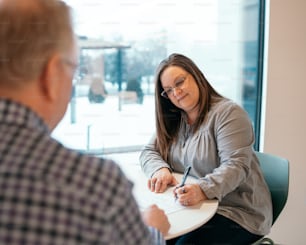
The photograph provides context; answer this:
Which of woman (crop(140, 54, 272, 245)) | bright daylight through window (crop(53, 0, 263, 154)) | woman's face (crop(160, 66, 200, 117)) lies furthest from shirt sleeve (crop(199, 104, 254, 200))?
bright daylight through window (crop(53, 0, 263, 154))

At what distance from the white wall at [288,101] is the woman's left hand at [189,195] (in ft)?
3.14

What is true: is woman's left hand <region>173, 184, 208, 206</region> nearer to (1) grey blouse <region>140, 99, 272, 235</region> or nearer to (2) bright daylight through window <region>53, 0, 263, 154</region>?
(1) grey blouse <region>140, 99, 272, 235</region>

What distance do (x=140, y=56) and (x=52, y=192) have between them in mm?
1438

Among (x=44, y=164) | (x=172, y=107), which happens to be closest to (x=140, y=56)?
(x=172, y=107)

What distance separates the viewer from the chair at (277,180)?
142cm

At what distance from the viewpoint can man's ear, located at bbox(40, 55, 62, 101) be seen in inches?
21.2

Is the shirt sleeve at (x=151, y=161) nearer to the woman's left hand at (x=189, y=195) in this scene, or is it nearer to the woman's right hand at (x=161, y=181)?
the woman's right hand at (x=161, y=181)

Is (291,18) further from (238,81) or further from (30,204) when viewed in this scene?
(30,204)

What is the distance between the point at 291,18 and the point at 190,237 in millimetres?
1274

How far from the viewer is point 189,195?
1.14m

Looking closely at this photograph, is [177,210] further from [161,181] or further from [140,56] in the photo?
[140,56]

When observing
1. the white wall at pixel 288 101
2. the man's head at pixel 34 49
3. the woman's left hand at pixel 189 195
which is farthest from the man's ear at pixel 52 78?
the white wall at pixel 288 101

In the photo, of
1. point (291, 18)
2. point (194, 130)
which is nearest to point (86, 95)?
point (194, 130)

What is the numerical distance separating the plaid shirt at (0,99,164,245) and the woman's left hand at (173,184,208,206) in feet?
2.06
